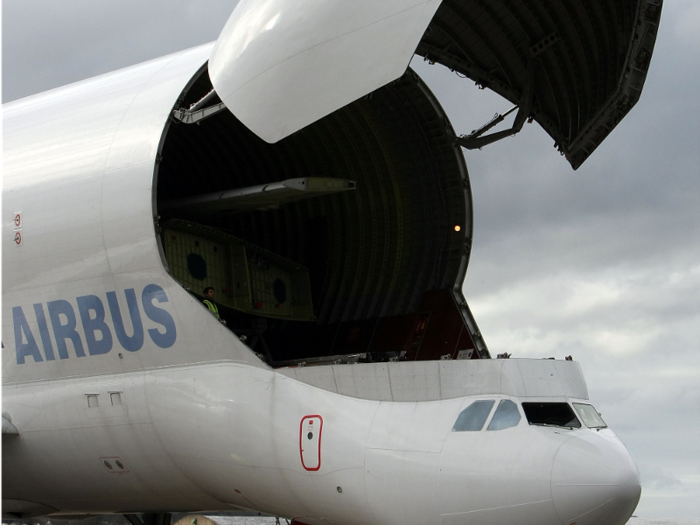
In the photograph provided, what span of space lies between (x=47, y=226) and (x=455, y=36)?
7.93 m

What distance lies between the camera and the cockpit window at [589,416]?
1121 cm

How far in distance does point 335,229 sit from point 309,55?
756 cm

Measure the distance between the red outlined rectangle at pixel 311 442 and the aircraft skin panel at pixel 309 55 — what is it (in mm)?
4233

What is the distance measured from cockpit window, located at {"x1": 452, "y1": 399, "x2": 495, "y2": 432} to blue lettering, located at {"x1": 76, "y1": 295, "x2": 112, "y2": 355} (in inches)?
246

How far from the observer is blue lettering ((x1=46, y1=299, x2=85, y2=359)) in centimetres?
1406

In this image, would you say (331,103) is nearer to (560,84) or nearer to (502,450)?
(502,450)

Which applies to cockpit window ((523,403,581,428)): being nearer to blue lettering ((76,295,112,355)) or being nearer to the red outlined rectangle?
the red outlined rectangle

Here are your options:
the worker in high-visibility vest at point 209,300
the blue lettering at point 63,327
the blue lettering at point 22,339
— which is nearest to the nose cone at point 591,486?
the worker in high-visibility vest at point 209,300

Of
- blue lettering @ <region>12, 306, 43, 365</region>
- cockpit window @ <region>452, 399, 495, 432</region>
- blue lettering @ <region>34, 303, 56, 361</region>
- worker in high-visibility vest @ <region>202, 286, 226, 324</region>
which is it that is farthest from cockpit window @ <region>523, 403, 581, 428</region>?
blue lettering @ <region>12, 306, 43, 365</region>

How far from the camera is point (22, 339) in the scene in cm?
1472

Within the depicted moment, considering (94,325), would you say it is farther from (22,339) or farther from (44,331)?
(22,339)

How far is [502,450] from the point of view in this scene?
415 inches

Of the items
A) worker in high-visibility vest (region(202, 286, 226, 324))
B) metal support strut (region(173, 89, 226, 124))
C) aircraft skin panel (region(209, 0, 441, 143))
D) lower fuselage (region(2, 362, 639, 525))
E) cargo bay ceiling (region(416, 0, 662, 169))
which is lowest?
lower fuselage (region(2, 362, 639, 525))

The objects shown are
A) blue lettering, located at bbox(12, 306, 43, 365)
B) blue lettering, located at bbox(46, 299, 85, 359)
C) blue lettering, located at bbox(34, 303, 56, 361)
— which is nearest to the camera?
blue lettering, located at bbox(46, 299, 85, 359)
